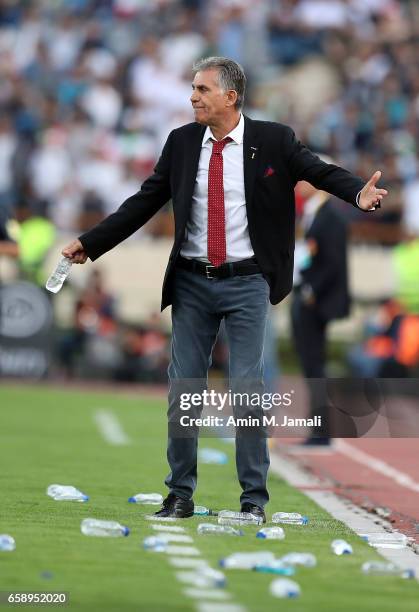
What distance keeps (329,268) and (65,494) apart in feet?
16.5

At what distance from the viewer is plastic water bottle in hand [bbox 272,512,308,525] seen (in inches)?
316

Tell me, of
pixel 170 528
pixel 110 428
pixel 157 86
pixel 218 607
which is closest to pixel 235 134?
pixel 170 528

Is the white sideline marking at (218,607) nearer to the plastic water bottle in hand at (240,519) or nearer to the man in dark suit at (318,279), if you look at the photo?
the plastic water bottle in hand at (240,519)

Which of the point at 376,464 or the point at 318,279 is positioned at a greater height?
the point at 318,279

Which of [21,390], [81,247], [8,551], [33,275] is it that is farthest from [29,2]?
[8,551]

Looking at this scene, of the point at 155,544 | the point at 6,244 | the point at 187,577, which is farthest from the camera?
the point at 6,244

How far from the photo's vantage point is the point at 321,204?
1325cm

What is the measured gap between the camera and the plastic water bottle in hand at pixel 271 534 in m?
7.27

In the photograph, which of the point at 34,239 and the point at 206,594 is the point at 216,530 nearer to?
the point at 206,594

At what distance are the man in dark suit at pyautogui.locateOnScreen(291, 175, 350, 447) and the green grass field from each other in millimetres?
1111

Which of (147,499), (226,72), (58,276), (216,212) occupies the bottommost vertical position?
(147,499)

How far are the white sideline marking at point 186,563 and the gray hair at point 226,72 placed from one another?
8.38 ft

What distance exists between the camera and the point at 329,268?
13195 millimetres

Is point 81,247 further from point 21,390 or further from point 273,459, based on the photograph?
point 21,390
